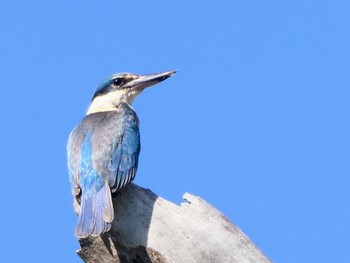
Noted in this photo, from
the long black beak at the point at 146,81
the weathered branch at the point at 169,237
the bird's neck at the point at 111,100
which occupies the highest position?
the long black beak at the point at 146,81

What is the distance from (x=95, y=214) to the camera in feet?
18.2

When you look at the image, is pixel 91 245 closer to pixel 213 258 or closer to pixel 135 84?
pixel 213 258

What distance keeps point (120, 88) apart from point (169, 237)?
2686 mm

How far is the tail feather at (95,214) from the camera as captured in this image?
539 centimetres

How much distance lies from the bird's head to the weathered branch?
2122 mm

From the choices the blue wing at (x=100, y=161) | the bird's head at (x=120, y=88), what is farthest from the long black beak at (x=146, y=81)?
the blue wing at (x=100, y=161)

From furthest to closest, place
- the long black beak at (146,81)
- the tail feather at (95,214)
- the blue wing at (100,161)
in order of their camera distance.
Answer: the long black beak at (146,81) → the blue wing at (100,161) → the tail feather at (95,214)

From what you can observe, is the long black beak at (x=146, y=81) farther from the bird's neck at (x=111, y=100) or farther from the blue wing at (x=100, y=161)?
the blue wing at (x=100, y=161)

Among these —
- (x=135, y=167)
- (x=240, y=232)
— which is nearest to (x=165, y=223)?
(x=240, y=232)

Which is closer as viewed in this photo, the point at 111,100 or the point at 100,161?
the point at 100,161

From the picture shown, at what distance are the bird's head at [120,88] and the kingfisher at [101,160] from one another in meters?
0.08

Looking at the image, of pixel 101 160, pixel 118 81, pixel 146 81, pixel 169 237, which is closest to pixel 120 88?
pixel 118 81

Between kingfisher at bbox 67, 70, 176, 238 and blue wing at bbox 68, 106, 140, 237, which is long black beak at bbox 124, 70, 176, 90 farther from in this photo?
blue wing at bbox 68, 106, 140, 237

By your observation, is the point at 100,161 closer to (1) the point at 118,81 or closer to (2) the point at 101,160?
(2) the point at 101,160
